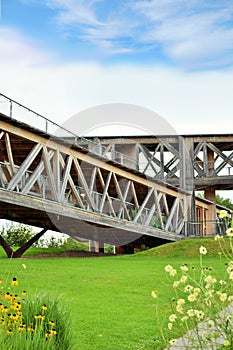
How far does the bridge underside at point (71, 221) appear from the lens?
2233cm

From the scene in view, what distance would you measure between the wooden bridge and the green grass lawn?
5.19 meters

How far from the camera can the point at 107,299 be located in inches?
462

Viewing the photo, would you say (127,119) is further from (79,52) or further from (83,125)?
(79,52)

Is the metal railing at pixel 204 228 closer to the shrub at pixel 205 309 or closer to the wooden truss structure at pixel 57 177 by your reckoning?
the wooden truss structure at pixel 57 177

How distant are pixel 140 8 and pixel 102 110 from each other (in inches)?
225

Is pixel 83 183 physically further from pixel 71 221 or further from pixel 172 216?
pixel 172 216

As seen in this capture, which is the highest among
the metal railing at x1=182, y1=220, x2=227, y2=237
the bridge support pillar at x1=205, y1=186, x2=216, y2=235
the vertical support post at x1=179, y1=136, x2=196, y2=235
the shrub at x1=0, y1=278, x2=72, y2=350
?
the vertical support post at x1=179, y1=136, x2=196, y2=235

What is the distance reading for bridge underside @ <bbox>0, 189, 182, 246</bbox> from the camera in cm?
2233

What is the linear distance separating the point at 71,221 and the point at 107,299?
16031 millimetres

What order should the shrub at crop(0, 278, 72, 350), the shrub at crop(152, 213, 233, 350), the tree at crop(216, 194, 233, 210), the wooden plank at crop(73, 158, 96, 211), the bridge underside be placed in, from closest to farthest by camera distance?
the shrub at crop(152, 213, 233, 350) → the shrub at crop(0, 278, 72, 350) → the bridge underside → the wooden plank at crop(73, 158, 96, 211) → the tree at crop(216, 194, 233, 210)

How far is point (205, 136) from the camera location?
142 ft

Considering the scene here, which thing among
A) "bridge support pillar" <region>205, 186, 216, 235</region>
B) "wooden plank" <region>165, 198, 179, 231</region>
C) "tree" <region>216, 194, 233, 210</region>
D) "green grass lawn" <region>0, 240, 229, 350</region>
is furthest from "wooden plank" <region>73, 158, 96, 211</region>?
"tree" <region>216, 194, 233, 210</region>

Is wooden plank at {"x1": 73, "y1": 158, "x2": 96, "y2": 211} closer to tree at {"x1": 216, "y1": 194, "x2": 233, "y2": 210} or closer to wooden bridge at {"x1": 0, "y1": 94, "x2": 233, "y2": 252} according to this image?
wooden bridge at {"x1": 0, "y1": 94, "x2": 233, "y2": 252}

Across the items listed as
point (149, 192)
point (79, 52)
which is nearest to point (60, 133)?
point (79, 52)
